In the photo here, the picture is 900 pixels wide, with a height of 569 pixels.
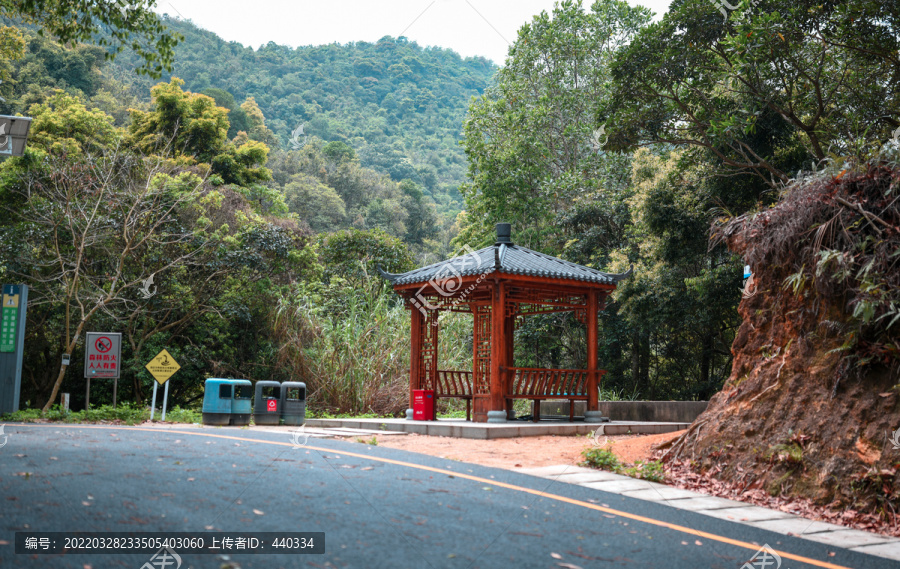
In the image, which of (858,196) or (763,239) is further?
(763,239)

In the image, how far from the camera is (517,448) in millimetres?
9203

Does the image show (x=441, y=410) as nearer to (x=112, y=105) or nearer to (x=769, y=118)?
(x=769, y=118)

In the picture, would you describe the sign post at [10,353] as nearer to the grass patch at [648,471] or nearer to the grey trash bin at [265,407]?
the grey trash bin at [265,407]

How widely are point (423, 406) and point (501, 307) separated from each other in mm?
2474

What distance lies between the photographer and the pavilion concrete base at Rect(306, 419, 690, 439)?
1039 centimetres

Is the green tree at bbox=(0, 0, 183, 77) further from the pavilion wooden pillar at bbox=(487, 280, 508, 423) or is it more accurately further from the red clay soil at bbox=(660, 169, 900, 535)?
the red clay soil at bbox=(660, 169, 900, 535)

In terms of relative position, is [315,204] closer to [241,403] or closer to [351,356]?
[351,356]

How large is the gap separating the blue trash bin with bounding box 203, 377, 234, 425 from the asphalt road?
5875mm

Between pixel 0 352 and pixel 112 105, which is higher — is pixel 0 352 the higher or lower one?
the lower one

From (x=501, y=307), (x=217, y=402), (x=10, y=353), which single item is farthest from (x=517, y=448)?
(x=10, y=353)

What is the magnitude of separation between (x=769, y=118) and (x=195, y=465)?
503 inches

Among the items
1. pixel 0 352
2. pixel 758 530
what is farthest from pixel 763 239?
pixel 0 352

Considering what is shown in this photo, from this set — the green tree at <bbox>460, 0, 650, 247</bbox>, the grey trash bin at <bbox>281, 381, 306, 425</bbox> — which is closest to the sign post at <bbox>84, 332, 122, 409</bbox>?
the grey trash bin at <bbox>281, 381, 306, 425</bbox>

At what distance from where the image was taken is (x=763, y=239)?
25.0 ft
